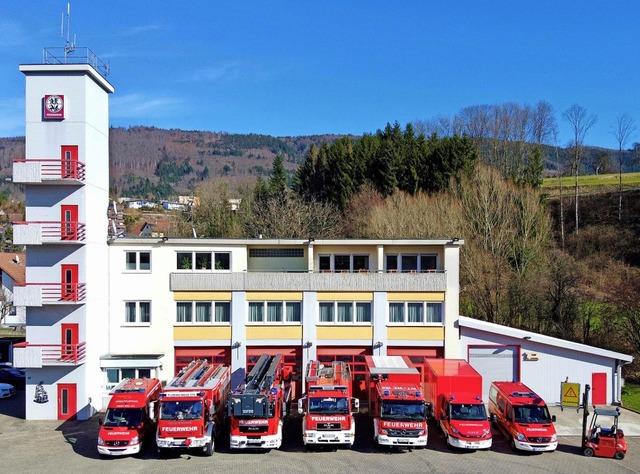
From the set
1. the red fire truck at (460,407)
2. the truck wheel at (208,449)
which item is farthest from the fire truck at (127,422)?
the red fire truck at (460,407)

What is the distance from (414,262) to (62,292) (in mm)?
18286

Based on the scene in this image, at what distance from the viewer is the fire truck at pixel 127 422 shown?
73.3 ft

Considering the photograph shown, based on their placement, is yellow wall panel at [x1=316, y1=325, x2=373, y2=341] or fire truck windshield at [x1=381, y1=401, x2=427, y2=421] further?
yellow wall panel at [x1=316, y1=325, x2=373, y2=341]

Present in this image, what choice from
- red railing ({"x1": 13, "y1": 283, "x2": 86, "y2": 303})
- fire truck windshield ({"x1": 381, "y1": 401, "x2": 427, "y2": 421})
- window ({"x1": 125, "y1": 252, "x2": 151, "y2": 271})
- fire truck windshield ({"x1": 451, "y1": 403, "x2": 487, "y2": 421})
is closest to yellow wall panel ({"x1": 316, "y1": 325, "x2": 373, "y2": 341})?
fire truck windshield ({"x1": 381, "y1": 401, "x2": 427, "y2": 421})

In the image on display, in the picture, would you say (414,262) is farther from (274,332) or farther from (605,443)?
(605,443)

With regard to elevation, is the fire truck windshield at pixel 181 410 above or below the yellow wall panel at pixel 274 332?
below

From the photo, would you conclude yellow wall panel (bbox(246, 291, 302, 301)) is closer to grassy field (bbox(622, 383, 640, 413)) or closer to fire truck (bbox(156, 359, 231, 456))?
fire truck (bbox(156, 359, 231, 456))

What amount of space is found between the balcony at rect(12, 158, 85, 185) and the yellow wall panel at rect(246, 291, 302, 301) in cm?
1019

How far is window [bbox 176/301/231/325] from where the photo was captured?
31.4 metres

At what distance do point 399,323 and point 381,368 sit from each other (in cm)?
485

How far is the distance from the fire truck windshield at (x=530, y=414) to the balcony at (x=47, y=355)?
19669mm

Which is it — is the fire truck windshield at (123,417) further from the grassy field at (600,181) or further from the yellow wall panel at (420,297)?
the grassy field at (600,181)

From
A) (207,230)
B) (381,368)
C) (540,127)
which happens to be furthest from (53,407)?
(540,127)

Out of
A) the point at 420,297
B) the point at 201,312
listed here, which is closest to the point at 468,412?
the point at 420,297
